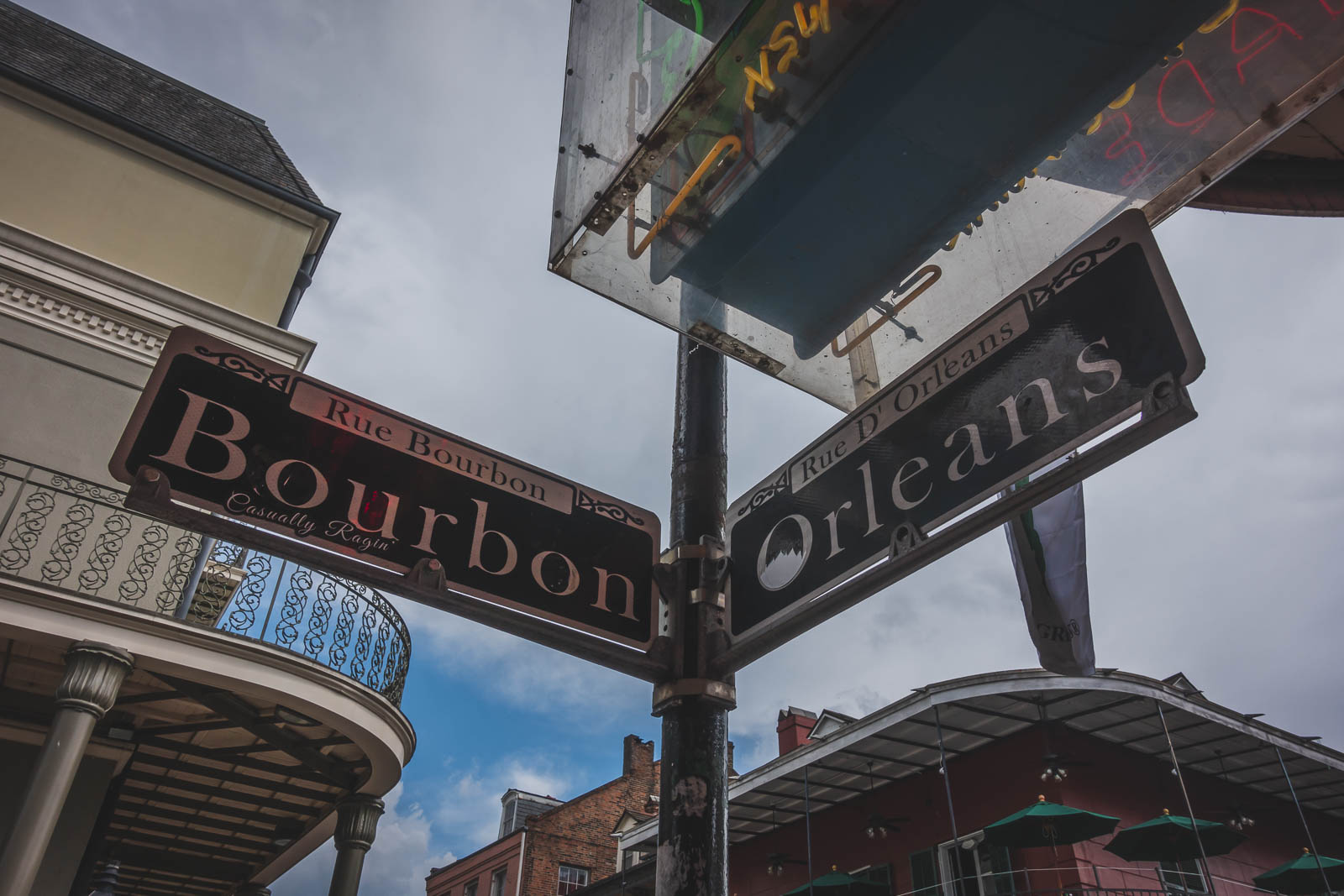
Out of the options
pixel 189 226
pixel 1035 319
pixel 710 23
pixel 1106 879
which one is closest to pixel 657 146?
pixel 710 23

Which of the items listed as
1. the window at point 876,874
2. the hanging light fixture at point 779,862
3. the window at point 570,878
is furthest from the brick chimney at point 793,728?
the window at point 570,878

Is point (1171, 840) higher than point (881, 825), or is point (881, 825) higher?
point (881, 825)

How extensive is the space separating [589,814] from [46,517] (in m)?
25.6

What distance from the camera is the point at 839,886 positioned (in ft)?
54.7

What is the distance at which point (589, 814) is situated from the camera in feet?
105

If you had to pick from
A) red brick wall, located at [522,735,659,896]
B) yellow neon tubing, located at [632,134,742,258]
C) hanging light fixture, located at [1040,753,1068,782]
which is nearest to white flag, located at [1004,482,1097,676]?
yellow neon tubing, located at [632,134,742,258]

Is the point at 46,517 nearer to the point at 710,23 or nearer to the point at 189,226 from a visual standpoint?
the point at 189,226

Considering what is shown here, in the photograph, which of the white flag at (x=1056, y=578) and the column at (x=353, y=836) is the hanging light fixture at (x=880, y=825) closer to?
the column at (x=353, y=836)

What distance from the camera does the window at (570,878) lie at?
30.6 m

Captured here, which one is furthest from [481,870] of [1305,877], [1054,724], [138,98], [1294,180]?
[1294,180]

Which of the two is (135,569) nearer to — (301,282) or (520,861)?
(301,282)

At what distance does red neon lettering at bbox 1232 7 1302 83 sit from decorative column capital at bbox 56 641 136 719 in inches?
409

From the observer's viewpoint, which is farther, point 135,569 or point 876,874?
point 876,874

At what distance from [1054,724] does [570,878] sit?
2012cm
